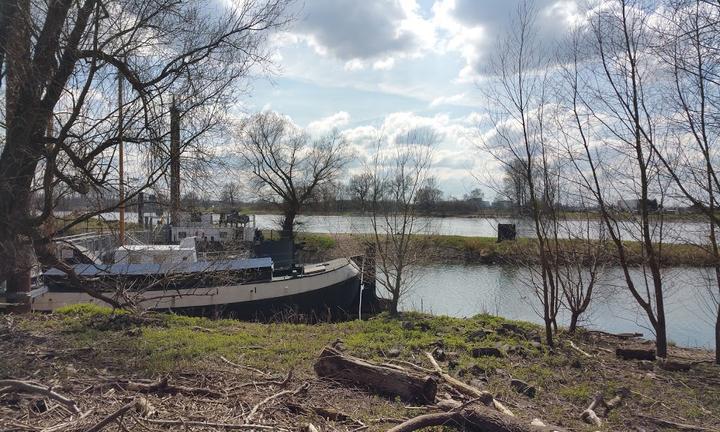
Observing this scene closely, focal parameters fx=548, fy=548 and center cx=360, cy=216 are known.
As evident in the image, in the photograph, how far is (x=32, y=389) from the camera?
4.74m

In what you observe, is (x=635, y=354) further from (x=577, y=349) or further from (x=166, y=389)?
(x=166, y=389)

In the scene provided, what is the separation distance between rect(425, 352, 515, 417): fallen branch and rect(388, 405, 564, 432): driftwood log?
269 mm

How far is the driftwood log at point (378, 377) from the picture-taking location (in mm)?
5285

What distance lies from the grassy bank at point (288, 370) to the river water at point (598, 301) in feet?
9.21

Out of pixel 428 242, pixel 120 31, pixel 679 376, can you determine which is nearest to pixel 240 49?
pixel 120 31

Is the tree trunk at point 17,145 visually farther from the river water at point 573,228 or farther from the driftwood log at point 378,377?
the river water at point 573,228

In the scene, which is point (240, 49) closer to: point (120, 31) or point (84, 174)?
point (120, 31)

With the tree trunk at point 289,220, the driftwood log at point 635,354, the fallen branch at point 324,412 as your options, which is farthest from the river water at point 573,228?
the tree trunk at point 289,220

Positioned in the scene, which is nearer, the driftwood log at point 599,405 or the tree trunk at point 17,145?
the driftwood log at point 599,405

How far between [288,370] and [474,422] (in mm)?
2568

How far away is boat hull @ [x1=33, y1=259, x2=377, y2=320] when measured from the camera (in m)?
14.7

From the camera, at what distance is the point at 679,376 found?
732 cm

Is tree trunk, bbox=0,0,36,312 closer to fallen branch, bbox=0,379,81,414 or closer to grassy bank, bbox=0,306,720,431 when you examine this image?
grassy bank, bbox=0,306,720,431

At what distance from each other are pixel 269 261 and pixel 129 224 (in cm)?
407
